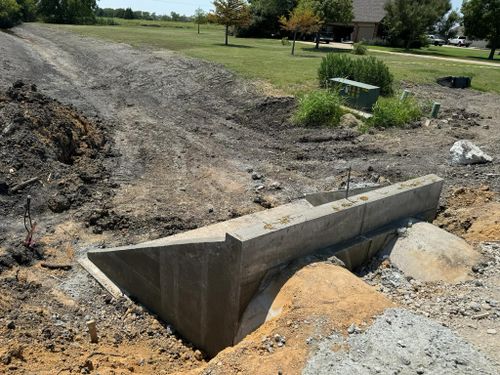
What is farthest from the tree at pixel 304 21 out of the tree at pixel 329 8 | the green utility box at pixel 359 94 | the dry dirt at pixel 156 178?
the green utility box at pixel 359 94

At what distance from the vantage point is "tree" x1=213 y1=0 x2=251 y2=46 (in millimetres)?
34966

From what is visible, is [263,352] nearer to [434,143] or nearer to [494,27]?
[434,143]

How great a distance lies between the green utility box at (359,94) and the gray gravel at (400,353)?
13.3 meters

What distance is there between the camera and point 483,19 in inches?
1385

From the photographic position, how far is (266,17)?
5147cm

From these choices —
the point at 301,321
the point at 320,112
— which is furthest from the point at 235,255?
the point at 320,112

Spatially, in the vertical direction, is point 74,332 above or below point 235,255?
below

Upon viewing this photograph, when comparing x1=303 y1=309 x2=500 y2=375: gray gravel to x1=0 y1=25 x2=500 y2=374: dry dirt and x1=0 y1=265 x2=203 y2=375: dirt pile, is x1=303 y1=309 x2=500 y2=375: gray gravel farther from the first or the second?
x1=0 y1=265 x2=203 y2=375: dirt pile

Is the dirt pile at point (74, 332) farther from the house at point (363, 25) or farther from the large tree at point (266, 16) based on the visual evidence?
the house at point (363, 25)

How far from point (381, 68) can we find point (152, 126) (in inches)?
402

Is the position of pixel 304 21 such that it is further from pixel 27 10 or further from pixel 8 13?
pixel 27 10

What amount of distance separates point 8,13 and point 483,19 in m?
47.5

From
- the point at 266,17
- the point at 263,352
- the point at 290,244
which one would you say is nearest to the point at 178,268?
the point at 290,244

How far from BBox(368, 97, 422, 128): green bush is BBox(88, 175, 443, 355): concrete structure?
8.05 metres
